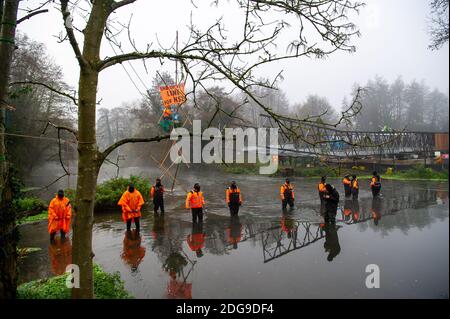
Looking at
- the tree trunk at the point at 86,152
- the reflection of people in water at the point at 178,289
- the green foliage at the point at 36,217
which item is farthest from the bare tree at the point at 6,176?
the green foliage at the point at 36,217

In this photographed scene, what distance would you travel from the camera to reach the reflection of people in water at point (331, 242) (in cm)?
789

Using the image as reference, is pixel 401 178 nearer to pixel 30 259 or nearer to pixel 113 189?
pixel 113 189

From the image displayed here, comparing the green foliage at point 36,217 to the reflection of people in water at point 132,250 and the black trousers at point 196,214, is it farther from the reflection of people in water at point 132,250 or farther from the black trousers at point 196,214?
the black trousers at point 196,214

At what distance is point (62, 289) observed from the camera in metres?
5.35

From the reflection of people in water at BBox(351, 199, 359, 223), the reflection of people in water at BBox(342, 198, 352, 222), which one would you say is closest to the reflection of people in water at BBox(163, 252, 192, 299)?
the reflection of people in water at BBox(342, 198, 352, 222)

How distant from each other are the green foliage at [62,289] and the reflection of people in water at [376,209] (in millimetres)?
9349

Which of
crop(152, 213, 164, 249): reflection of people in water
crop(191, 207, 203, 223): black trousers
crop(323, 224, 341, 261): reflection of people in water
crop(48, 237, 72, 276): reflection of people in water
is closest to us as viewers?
crop(48, 237, 72, 276): reflection of people in water

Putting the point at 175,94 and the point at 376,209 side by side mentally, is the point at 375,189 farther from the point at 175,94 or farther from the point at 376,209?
the point at 175,94

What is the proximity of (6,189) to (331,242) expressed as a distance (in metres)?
7.99

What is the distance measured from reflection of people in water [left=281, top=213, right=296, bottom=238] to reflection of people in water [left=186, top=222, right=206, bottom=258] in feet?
9.19

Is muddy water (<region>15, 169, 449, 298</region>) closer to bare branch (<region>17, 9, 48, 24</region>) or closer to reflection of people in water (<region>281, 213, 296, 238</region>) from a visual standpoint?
reflection of people in water (<region>281, 213, 296, 238</region>)

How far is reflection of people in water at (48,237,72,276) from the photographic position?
7362mm

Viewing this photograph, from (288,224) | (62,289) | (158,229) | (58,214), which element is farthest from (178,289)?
(288,224)
